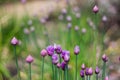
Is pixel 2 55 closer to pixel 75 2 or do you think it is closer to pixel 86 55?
pixel 86 55

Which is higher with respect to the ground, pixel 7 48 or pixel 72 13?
pixel 72 13

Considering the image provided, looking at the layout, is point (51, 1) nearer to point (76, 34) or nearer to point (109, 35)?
point (109, 35)

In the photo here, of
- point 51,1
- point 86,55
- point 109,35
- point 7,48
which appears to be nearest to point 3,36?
point 7,48

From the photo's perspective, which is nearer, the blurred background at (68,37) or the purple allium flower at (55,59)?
the purple allium flower at (55,59)

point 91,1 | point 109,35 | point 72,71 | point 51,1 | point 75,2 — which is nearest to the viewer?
point 91,1

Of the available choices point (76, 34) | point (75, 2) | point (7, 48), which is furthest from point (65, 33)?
point (75, 2)

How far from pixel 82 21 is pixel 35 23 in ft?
2.01

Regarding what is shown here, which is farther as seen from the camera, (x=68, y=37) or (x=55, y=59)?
(x=68, y=37)

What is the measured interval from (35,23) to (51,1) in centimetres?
242

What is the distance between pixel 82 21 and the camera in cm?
540

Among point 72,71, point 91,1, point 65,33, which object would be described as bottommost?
point 72,71

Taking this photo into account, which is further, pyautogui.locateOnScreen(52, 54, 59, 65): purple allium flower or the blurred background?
the blurred background

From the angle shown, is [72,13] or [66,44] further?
[72,13]

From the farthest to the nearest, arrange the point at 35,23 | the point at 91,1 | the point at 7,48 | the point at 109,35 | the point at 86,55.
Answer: the point at 109,35 → the point at 35,23 → the point at 7,48 → the point at 86,55 → the point at 91,1
